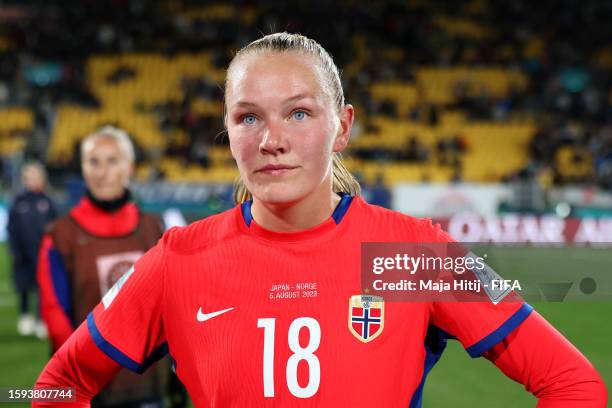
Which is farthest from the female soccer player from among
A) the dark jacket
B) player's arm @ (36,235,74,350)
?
the dark jacket

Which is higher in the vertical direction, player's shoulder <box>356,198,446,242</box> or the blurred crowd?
the blurred crowd

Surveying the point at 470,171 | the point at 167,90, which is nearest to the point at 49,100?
the point at 167,90

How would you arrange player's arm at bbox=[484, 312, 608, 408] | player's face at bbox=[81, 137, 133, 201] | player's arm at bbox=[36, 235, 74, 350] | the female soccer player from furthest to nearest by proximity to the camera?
player's face at bbox=[81, 137, 133, 201] → player's arm at bbox=[36, 235, 74, 350] → the female soccer player → player's arm at bbox=[484, 312, 608, 408]

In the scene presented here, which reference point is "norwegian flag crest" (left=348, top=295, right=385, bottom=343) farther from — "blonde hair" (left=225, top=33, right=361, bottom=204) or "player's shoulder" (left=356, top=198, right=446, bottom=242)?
"blonde hair" (left=225, top=33, right=361, bottom=204)

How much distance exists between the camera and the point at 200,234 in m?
1.84

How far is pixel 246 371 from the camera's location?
167 centimetres

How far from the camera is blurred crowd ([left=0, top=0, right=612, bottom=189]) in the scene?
23.2m

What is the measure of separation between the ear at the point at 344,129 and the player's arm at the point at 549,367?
556 mm

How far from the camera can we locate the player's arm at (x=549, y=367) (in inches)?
59.4

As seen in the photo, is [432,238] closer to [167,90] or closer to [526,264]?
[526,264]

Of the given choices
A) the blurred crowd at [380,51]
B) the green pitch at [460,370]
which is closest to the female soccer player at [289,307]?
the green pitch at [460,370]

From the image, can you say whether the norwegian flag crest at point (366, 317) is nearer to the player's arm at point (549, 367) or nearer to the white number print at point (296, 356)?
the white number print at point (296, 356)

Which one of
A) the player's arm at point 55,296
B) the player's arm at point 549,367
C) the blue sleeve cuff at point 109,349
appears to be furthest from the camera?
the player's arm at point 55,296

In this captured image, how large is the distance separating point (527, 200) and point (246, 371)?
15082 millimetres
